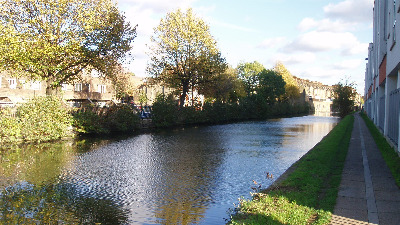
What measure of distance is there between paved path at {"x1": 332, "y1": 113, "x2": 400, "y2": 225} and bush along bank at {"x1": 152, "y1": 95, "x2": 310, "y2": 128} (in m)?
22.8

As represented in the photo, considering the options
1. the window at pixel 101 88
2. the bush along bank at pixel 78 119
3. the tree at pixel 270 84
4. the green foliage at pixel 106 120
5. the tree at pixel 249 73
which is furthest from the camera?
the tree at pixel 249 73

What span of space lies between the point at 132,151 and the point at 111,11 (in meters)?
14.4

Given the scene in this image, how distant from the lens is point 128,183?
9.55 m

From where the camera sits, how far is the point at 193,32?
124ft

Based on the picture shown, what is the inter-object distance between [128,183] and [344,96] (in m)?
49.0

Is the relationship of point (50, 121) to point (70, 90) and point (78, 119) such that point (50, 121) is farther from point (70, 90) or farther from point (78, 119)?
point (70, 90)

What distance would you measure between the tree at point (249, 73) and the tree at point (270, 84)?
3341 mm

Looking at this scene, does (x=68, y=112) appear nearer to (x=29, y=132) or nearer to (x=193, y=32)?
(x=29, y=132)

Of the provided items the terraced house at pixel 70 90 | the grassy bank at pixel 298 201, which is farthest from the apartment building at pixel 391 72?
the terraced house at pixel 70 90

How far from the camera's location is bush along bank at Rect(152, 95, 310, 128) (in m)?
32.6

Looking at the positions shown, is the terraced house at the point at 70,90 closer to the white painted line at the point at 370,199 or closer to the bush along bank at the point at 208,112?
the bush along bank at the point at 208,112

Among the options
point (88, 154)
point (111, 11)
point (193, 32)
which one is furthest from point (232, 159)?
point (193, 32)

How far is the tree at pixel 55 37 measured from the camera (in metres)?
22.9

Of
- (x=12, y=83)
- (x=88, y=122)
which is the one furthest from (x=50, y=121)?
(x=12, y=83)
